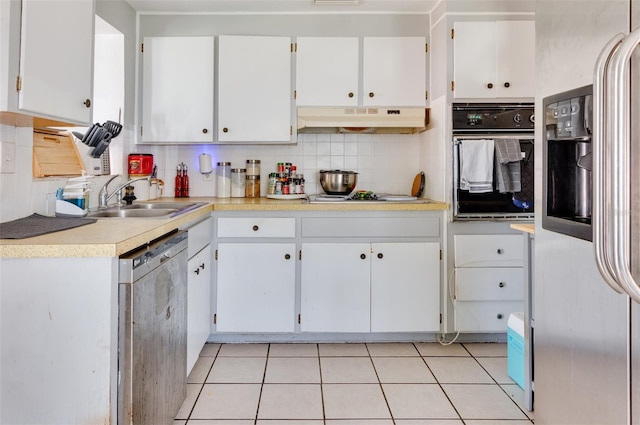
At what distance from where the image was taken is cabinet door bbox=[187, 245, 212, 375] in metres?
2.03

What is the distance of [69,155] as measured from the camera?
6.88ft

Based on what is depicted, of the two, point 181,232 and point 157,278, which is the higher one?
point 181,232

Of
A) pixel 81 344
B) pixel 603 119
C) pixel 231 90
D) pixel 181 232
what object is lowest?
pixel 81 344

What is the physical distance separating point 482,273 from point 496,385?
27.6 inches

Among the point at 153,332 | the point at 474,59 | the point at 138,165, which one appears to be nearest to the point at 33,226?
the point at 153,332

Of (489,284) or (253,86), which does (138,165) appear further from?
(489,284)

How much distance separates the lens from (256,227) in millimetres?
2539

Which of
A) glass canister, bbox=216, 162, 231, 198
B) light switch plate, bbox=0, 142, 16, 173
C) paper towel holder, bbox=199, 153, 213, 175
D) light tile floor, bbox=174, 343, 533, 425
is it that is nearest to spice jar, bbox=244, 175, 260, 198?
glass canister, bbox=216, 162, 231, 198

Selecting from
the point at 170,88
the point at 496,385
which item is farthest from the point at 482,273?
the point at 170,88

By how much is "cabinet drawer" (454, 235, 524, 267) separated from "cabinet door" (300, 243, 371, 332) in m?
0.58

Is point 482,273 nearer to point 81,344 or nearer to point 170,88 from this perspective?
point 81,344

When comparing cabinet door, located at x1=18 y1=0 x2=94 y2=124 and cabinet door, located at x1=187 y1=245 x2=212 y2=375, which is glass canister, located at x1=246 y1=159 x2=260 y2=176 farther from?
cabinet door, located at x1=18 y1=0 x2=94 y2=124

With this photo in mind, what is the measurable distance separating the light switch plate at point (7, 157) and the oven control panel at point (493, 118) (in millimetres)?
2292

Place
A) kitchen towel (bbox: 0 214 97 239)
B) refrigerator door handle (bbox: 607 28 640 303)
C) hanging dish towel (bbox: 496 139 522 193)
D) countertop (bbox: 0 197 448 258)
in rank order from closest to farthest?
1. refrigerator door handle (bbox: 607 28 640 303)
2. countertop (bbox: 0 197 448 258)
3. kitchen towel (bbox: 0 214 97 239)
4. hanging dish towel (bbox: 496 139 522 193)
